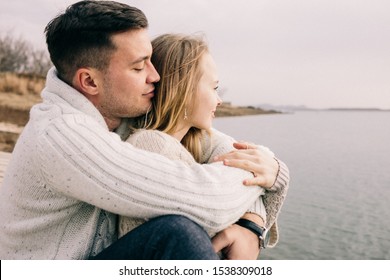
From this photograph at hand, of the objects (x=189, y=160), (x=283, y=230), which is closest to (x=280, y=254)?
(x=283, y=230)

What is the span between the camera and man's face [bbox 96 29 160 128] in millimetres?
1769

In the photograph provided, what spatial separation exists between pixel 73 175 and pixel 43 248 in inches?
12.5

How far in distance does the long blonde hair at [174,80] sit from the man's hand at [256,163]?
0.26m

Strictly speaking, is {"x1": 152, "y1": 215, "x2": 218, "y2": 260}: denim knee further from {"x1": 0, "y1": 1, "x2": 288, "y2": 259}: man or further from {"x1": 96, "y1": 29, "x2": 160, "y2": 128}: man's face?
{"x1": 96, "y1": 29, "x2": 160, "y2": 128}: man's face

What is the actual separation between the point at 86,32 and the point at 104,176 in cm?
59

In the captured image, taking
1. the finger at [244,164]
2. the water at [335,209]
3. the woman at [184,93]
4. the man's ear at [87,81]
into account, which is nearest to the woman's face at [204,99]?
the woman at [184,93]

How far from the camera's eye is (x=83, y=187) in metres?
1.44

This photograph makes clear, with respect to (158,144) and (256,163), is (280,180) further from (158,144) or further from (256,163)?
(158,144)

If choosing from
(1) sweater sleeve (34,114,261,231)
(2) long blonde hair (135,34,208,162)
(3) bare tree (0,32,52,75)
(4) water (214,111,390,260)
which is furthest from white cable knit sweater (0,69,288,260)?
(3) bare tree (0,32,52,75)

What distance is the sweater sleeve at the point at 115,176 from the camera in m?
1.43

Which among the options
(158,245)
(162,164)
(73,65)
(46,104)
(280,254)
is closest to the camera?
(158,245)

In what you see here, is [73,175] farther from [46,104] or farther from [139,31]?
[139,31]

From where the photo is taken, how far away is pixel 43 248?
1582 mm
